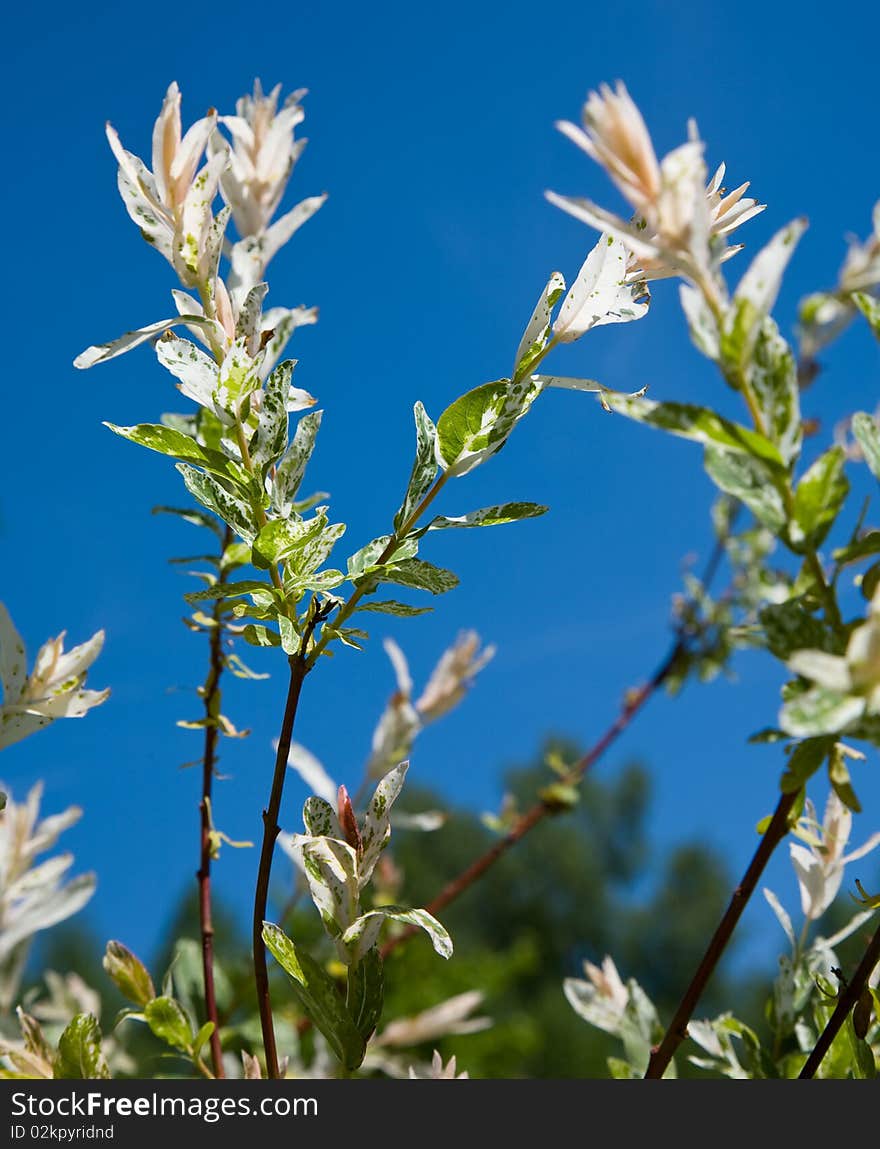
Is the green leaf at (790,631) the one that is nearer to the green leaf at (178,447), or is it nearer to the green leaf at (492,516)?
the green leaf at (492,516)

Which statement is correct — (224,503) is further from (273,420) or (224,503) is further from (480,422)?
(480,422)

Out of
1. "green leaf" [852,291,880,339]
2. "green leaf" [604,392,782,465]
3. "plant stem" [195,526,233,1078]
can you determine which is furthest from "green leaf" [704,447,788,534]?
"plant stem" [195,526,233,1078]

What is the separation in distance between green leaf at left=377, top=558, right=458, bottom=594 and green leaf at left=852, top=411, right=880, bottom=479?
9.4 inches

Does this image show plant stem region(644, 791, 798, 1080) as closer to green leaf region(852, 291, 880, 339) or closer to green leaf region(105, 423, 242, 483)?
green leaf region(852, 291, 880, 339)

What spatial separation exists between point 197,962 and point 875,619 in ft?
3.26

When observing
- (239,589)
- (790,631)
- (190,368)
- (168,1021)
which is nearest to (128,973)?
(168,1021)

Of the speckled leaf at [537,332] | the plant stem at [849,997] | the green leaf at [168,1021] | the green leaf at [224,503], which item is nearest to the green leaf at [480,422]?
the speckled leaf at [537,332]

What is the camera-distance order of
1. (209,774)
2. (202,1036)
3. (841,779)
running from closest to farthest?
(841,779) < (202,1036) < (209,774)

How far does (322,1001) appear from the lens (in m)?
0.68

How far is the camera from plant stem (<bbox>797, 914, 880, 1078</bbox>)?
0.61 meters

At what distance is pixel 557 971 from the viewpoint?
20.8 m

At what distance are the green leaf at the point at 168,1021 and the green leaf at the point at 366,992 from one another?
18 cm

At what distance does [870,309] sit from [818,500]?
0.13 metres

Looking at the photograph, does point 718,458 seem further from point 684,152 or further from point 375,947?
point 375,947
